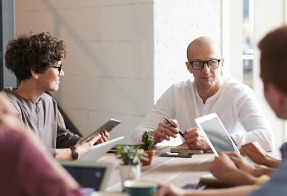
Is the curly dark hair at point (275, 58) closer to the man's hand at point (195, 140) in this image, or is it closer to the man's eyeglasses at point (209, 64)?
the man's hand at point (195, 140)

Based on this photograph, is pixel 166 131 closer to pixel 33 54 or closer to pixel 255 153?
pixel 255 153

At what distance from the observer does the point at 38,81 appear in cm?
333

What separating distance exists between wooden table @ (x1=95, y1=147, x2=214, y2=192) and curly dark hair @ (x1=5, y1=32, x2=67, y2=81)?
2.10ft

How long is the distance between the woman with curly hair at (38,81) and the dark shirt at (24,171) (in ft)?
5.83

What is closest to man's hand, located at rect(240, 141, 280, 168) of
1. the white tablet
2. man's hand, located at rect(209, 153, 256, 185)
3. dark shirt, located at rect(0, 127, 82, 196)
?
the white tablet

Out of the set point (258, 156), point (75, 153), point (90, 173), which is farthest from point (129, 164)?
point (75, 153)

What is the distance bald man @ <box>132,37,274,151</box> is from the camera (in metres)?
3.57

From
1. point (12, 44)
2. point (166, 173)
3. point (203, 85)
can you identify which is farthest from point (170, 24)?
point (166, 173)

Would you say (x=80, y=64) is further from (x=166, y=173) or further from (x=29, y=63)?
(x=166, y=173)

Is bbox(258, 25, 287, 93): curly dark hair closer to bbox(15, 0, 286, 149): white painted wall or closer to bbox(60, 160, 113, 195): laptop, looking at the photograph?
bbox(60, 160, 113, 195): laptop

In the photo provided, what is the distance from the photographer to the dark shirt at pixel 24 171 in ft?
4.62

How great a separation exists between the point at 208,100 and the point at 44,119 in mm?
992

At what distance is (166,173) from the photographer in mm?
2613

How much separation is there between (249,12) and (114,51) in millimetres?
1166
